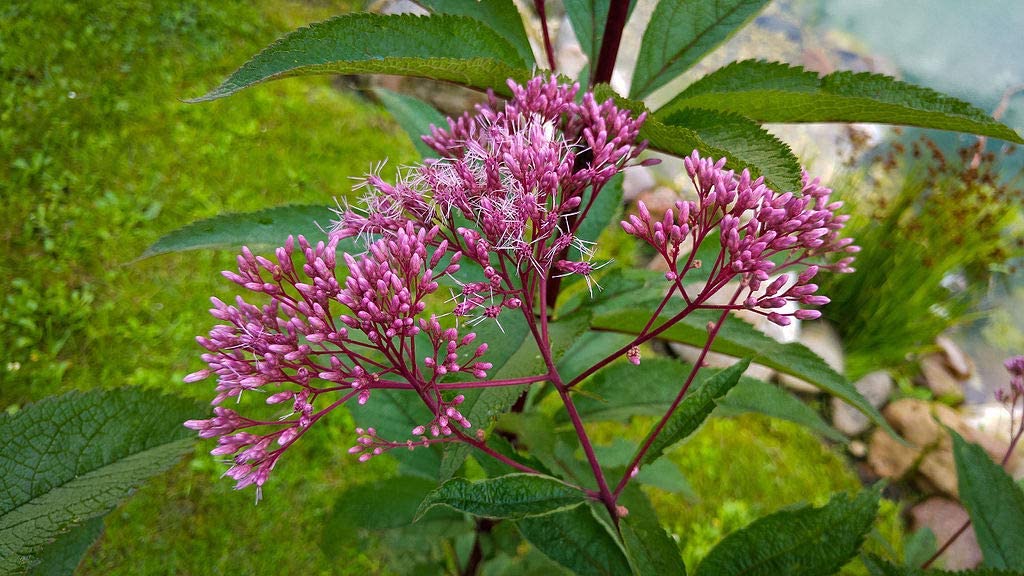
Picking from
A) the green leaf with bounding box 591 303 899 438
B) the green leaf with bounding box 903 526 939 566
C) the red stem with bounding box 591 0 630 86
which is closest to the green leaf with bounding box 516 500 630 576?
the green leaf with bounding box 591 303 899 438

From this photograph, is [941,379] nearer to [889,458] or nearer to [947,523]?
[889,458]

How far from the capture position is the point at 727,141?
0.86 m

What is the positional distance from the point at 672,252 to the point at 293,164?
117 inches

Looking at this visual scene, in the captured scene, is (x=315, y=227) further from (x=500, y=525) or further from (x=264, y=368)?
(x=500, y=525)

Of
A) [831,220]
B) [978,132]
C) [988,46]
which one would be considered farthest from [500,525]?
[988,46]

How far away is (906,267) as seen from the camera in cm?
372

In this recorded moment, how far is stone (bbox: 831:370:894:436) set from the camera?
Result: 3.55 metres

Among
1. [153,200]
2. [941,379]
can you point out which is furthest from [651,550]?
[941,379]

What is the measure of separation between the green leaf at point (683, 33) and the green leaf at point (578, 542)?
0.69 m

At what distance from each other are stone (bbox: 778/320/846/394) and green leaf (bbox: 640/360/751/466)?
299cm

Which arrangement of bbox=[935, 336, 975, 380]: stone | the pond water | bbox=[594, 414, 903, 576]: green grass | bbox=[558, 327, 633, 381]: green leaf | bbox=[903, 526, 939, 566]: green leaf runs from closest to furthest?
1. bbox=[558, 327, 633, 381]: green leaf
2. bbox=[903, 526, 939, 566]: green leaf
3. bbox=[594, 414, 903, 576]: green grass
4. bbox=[935, 336, 975, 380]: stone
5. the pond water

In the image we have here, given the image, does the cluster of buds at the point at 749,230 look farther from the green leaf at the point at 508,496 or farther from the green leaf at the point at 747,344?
the green leaf at the point at 508,496

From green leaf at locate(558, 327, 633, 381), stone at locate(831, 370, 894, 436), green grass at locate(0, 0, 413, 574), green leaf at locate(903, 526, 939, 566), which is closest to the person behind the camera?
green leaf at locate(558, 327, 633, 381)

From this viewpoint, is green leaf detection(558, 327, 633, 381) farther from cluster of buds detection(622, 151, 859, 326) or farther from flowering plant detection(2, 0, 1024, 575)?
cluster of buds detection(622, 151, 859, 326)
